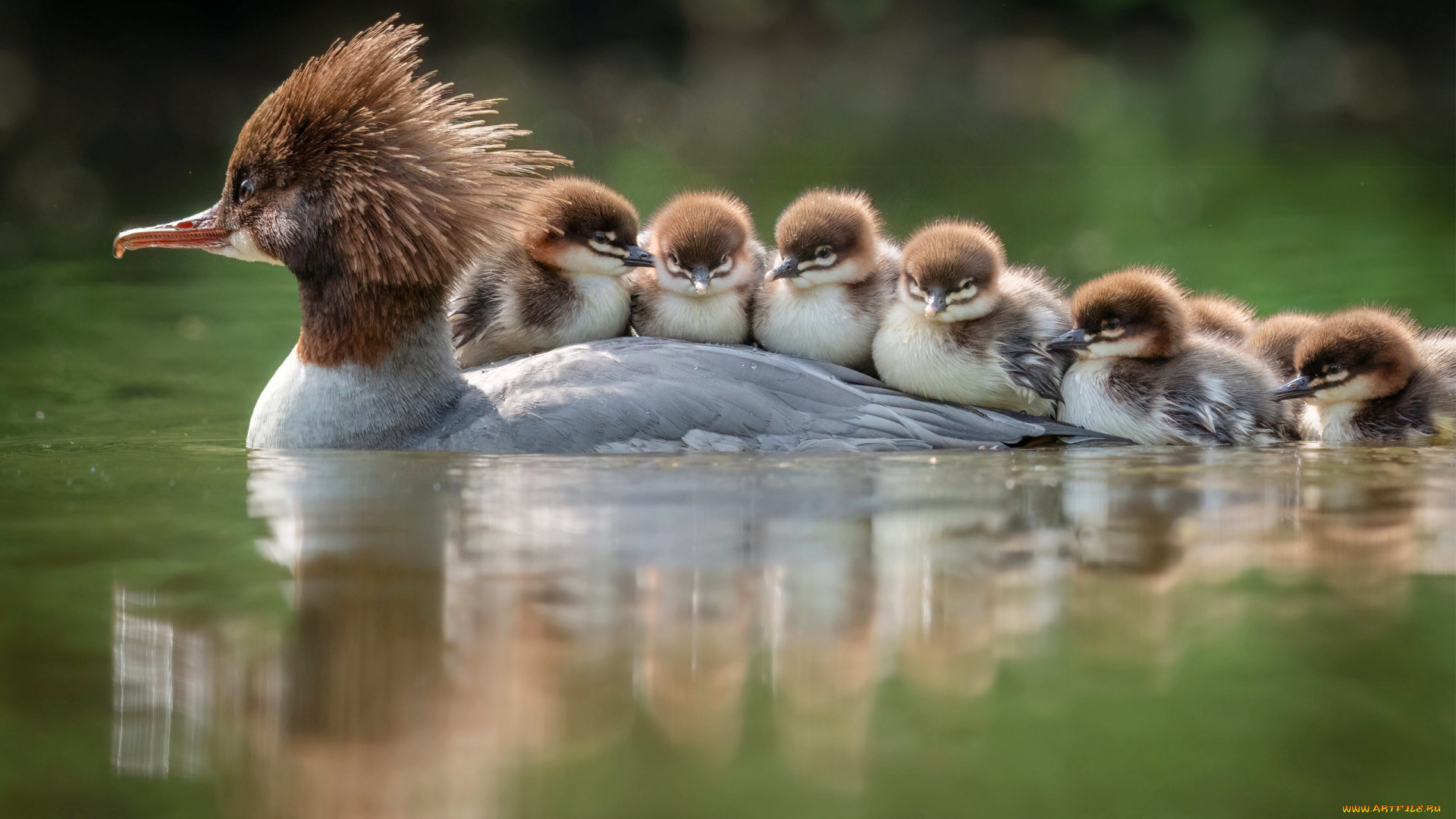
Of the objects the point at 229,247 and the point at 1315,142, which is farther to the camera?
the point at 1315,142

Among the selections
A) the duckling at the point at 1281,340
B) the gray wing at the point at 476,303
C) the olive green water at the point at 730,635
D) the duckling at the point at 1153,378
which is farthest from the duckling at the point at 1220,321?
the gray wing at the point at 476,303

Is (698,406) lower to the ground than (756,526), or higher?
higher

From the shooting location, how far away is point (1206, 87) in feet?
73.5

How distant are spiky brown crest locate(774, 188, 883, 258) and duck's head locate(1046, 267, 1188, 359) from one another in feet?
2.58

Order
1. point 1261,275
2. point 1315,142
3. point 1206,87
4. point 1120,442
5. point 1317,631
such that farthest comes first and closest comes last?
point 1206,87, point 1315,142, point 1261,275, point 1120,442, point 1317,631

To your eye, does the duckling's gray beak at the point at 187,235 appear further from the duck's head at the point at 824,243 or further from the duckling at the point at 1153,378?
the duckling at the point at 1153,378

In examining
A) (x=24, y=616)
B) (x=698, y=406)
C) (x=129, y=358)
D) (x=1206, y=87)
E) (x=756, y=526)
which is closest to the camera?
(x=24, y=616)

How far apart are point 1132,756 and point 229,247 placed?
396cm

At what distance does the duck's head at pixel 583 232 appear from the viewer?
503 centimetres

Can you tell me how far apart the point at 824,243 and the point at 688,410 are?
0.89m

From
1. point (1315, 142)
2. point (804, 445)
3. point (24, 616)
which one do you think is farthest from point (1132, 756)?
point (1315, 142)

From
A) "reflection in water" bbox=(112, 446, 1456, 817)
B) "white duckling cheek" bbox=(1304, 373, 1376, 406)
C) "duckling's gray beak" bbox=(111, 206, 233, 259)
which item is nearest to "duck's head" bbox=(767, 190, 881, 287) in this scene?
"reflection in water" bbox=(112, 446, 1456, 817)

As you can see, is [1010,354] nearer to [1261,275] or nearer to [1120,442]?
[1120,442]

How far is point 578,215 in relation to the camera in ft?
16.5
